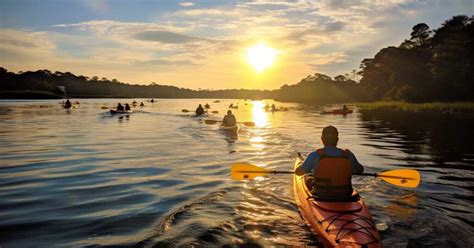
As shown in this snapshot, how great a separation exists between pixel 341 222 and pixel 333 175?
1.11 m

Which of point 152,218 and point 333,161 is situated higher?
point 333,161

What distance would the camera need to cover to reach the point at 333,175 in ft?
23.8

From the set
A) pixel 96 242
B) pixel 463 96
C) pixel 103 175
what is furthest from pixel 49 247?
pixel 463 96

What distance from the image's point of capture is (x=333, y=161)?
718 cm

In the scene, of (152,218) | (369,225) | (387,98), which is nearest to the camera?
(369,225)

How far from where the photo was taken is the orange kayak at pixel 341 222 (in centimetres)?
589

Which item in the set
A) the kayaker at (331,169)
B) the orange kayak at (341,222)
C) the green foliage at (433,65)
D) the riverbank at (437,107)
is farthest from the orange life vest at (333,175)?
the green foliage at (433,65)

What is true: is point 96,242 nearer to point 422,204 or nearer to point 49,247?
point 49,247

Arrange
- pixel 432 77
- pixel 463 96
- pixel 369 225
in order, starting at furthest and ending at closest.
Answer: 1. pixel 432 77
2. pixel 463 96
3. pixel 369 225

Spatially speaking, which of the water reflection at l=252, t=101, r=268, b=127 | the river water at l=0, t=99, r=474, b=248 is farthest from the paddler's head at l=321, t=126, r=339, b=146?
the water reflection at l=252, t=101, r=268, b=127

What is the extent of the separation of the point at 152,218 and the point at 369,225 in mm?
4875

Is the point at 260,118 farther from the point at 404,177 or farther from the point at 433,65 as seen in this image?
the point at 404,177

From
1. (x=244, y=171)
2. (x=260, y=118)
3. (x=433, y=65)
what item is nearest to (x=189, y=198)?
(x=244, y=171)

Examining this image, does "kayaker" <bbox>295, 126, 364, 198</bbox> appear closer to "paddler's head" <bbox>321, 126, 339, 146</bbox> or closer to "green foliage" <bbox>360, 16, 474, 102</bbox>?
"paddler's head" <bbox>321, 126, 339, 146</bbox>
